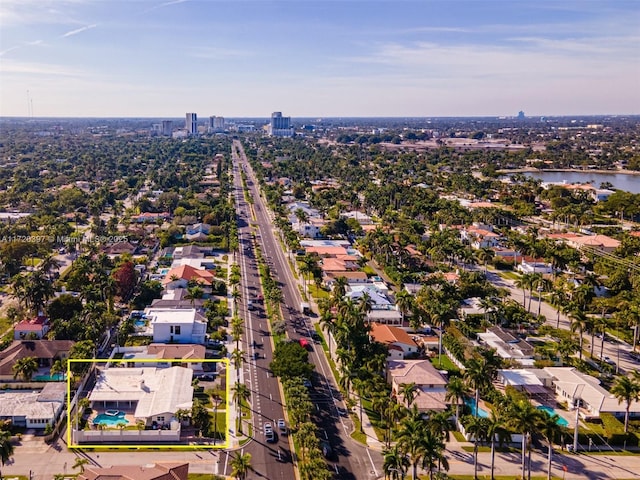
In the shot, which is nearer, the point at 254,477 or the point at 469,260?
the point at 254,477

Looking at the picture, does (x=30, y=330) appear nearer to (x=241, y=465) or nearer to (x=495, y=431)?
(x=241, y=465)

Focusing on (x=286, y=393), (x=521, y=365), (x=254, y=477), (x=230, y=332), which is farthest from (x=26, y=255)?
(x=521, y=365)

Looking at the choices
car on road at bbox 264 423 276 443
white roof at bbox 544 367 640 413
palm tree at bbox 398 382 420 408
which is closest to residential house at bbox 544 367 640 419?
white roof at bbox 544 367 640 413

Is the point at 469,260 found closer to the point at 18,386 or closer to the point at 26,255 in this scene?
the point at 18,386

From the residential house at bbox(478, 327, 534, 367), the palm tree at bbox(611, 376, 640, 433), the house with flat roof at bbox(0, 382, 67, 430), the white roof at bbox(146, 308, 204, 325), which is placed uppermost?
Result: the palm tree at bbox(611, 376, 640, 433)

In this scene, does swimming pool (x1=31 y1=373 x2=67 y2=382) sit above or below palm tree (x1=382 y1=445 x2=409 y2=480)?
below

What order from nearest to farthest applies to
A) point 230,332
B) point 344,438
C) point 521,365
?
point 344,438 → point 521,365 → point 230,332

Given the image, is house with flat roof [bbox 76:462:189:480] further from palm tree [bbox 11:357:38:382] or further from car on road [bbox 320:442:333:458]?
palm tree [bbox 11:357:38:382]
